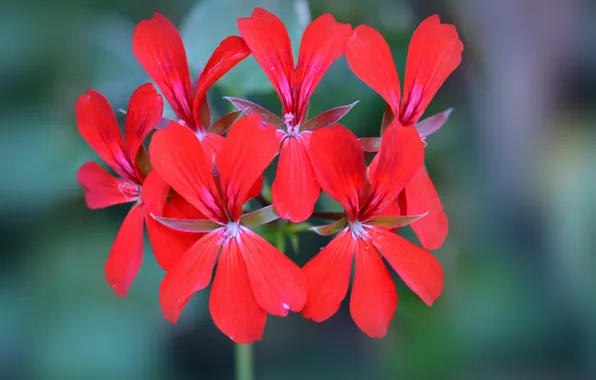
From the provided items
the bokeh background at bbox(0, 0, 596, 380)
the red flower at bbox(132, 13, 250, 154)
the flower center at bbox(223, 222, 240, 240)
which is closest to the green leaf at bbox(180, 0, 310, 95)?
the bokeh background at bbox(0, 0, 596, 380)

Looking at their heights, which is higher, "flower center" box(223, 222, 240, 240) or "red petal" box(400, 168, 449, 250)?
"flower center" box(223, 222, 240, 240)

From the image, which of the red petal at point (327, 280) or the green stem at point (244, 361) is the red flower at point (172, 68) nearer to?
the red petal at point (327, 280)

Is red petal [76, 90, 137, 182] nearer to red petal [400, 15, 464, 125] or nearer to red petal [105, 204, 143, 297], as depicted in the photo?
red petal [105, 204, 143, 297]

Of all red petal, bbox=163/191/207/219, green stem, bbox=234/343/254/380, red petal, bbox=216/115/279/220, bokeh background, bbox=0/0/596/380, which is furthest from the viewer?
bokeh background, bbox=0/0/596/380

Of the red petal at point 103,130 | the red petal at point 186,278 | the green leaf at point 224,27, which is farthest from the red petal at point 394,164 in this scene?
the green leaf at point 224,27

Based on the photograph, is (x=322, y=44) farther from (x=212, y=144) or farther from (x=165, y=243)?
(x=165, y=243)

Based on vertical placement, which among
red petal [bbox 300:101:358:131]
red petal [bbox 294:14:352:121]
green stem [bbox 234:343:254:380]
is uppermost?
red petal [bbox 294:14:352:121]

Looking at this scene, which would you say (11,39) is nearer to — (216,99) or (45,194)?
(45,194)

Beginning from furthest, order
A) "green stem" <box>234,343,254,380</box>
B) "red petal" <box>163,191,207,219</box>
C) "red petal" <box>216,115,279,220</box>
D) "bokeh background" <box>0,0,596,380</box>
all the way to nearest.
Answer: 1. "bokeh background" <box>0,0,596,380</box>
2. "green stem" <box>234,343,254,380</box>
3. "red petal" <box>163,191,207,219</box>
4. "red petal" <box>216,115,279,220</box>
